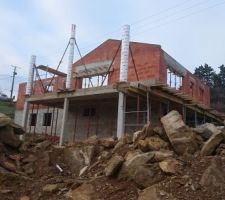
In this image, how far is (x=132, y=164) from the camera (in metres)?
9.66

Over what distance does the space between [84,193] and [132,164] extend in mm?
1504

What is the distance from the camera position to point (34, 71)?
973 inches

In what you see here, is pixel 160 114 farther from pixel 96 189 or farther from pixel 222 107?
pixel 222 107

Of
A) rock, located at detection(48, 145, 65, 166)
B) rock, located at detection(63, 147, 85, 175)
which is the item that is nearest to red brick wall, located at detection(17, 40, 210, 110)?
rock, located at detection(48, 145, 65, 166)

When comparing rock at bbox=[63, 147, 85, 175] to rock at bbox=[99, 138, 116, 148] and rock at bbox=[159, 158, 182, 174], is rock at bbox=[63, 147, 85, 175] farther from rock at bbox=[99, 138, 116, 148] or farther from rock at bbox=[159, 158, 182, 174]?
rock at bbox=[159, 158, 182, 174]

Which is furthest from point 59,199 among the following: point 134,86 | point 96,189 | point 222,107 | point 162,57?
point 222,107

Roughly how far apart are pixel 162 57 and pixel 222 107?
2942 cm

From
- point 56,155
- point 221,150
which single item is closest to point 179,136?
point 221,150

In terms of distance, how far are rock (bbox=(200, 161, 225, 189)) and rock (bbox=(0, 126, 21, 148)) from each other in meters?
8.59

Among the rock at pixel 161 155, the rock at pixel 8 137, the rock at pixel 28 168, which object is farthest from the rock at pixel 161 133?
the rock at pixel 8 137

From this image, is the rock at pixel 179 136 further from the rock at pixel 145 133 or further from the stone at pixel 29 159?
the stone at pixel 29 159

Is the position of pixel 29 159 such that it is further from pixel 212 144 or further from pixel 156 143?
pixel 212 144

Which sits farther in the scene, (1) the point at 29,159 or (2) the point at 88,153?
(1) the point at 29,159

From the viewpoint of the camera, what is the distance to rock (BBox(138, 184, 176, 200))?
7996 millimetres
